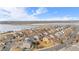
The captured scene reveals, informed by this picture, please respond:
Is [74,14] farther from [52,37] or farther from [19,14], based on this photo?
[19,14]

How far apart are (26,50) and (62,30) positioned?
258 millimetres

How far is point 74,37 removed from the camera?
87 centimetres

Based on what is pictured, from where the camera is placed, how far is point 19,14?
0.88 meters
